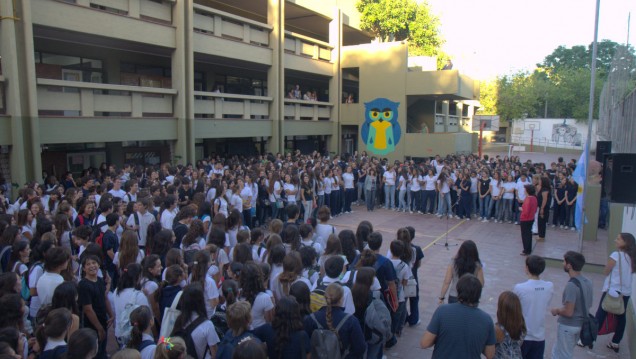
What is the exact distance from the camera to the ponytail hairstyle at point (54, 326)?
3.82 metres

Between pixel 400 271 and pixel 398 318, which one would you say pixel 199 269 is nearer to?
pixel 400 271

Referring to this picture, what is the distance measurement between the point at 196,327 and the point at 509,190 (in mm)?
13194

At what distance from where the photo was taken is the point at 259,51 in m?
20.8

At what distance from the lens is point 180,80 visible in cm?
1708

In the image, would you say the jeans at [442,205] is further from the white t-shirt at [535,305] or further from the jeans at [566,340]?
the white t-shirt at [535,305]

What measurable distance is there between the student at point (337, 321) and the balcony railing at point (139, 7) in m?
13.5

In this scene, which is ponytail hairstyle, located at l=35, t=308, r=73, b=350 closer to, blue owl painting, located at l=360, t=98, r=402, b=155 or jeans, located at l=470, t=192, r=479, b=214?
jeans, located at l=470, t=192, r=479, b=214

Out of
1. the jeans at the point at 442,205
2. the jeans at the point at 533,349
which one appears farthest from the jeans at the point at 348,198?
the jeans at the point at 533,349

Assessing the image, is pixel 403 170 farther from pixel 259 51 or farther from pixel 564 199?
pixel 259 51

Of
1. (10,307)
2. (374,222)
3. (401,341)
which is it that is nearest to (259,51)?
(374,222)

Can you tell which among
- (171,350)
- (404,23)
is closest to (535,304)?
(171,350)

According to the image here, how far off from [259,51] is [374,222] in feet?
33.3

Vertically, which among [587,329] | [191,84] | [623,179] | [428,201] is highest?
[191,84]

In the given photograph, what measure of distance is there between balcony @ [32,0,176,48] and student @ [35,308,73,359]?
11938 millimetres
